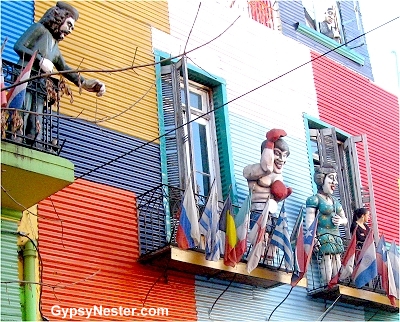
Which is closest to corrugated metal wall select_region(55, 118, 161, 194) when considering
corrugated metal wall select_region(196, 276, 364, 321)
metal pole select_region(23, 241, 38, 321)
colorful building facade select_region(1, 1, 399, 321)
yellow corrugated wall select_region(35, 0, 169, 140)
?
colorful building facade select_region(1, 1, 399, 321)

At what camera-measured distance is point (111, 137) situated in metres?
11.4

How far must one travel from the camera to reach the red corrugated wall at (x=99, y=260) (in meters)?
10.1

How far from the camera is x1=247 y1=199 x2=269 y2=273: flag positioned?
37.0 feet

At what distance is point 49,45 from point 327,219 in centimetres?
515

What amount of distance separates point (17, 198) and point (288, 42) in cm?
699

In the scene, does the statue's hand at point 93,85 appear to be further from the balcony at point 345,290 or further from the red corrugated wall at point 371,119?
the red corrugated wall at point 371,119

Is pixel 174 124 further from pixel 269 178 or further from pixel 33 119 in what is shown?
pixel 33 119

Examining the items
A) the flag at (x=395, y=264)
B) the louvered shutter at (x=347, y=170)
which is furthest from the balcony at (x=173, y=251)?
the louvered shutter at (x=347, y=170)

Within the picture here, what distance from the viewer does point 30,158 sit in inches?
358

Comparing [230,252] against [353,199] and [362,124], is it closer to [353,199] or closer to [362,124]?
[353,199]

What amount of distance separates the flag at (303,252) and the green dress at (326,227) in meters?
0.79

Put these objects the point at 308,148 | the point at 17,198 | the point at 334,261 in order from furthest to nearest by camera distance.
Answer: the point at 308,148, the point at 334,261, the point at 17,198

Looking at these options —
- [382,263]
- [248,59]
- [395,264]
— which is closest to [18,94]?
[248,59]

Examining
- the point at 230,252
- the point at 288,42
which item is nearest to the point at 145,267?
the point at 230,252
